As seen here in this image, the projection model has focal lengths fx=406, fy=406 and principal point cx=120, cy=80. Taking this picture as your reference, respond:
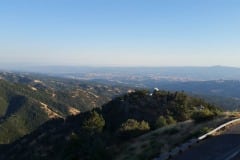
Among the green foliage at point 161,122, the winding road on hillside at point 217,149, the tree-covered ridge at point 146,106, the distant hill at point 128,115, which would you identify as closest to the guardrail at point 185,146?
the winding road on hillside at point 217,149

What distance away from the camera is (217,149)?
22609mm

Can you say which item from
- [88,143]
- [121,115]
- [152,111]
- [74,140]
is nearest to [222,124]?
[88,143]

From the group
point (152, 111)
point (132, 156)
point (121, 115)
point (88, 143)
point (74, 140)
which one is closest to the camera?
point (132, 156)

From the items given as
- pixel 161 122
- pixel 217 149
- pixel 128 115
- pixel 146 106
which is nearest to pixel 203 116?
pixel 217 149

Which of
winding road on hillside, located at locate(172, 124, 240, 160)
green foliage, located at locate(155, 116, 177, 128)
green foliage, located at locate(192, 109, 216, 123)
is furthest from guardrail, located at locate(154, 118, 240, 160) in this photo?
green foliage, located at locate(155, 116, 177, 128)

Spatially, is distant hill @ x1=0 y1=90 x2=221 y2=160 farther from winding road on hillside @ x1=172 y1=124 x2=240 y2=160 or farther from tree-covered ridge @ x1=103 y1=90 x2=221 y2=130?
winding road on hillside @ x1=172 y1=124 x2=240 y2=160

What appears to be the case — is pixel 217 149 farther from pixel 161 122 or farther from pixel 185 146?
pixel 161 122

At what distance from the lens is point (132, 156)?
28.2 m

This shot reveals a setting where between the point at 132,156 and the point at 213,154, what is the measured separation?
7.95m

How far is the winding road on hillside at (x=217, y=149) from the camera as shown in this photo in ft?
69.2

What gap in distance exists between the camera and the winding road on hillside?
69.2 ft

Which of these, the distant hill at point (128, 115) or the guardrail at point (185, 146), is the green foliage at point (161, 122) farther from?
the guardrail at point (185, 146)

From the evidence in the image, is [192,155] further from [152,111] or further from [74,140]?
[152,111]

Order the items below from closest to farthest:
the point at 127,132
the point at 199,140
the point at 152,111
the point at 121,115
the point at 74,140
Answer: the point at 199,140 < the point at 74,140 < the point at 127,132 < the point at 152,111 < the point at 121,115
